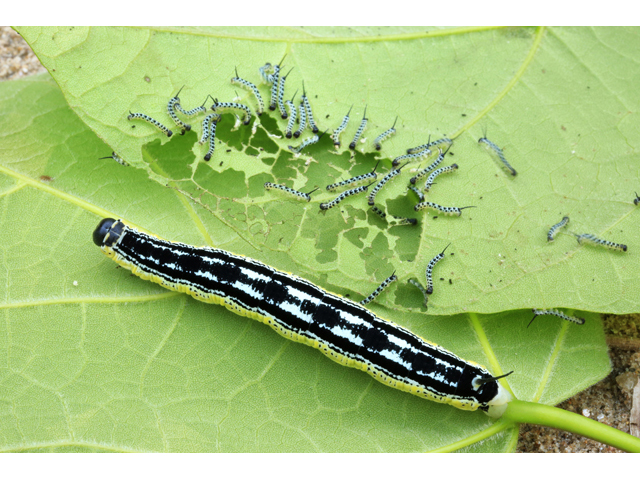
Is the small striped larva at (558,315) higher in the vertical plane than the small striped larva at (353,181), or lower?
lower

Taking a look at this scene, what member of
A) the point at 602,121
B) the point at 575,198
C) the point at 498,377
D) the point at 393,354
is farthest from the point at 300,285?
the point at 602,121

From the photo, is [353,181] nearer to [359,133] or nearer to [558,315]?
[359,133]

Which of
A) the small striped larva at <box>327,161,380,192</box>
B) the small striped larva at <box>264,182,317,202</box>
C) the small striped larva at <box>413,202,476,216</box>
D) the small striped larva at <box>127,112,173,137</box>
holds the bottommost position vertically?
the small striped larva at <box>127,112,173,137</box>

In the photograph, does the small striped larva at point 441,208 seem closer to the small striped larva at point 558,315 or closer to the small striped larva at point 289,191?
the small striped larva at point 289,191

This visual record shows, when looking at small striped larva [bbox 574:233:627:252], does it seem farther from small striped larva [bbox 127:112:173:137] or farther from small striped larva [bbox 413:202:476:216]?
small striped larva [bbox 127:112:173:137]

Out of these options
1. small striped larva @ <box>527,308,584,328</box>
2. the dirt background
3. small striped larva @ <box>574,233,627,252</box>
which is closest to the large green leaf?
small striped larva @ <box>574,233,627,252</box>

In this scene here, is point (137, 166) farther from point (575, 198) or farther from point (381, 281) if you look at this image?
point (575, 198)

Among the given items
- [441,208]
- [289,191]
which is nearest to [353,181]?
[289,191]

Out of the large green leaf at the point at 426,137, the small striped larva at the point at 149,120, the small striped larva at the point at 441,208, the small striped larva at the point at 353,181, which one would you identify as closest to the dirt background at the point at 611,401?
the large green leaf at the point at 426,137
